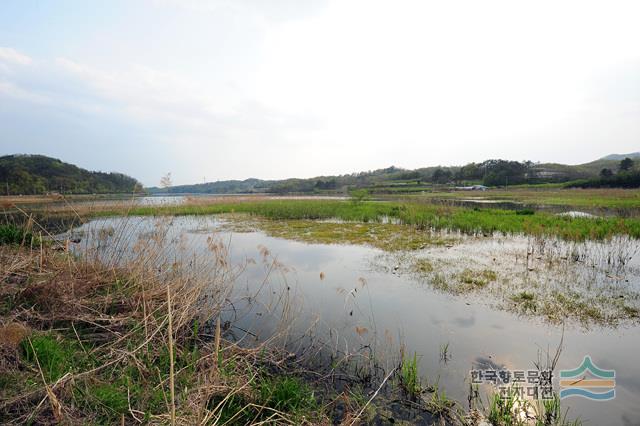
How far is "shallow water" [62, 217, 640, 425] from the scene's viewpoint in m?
4.30

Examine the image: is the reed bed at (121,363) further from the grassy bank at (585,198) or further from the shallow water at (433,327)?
the grassy bank at (585,198)

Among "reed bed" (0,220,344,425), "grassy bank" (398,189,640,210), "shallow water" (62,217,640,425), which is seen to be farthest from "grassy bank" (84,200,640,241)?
"grassy bank" (398,189,640,210)

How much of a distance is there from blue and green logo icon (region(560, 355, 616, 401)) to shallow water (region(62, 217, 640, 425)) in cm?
9

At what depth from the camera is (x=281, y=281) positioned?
8.70m

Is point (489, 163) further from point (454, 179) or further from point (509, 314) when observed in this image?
point (509, 314)

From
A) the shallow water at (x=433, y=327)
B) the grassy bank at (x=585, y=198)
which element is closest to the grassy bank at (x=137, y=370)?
the shallow water at (x=433, y=327)

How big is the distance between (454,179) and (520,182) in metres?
20.1

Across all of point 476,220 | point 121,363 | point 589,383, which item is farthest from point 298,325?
point 476,220

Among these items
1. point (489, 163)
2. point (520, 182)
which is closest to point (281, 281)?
point (520, 182)

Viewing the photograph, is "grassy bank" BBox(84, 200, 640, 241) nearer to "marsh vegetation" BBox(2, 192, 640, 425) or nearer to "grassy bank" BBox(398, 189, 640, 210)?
"marsh vegetation" BBox(2, 192, 640, 425)

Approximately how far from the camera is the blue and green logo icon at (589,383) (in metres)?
3.92

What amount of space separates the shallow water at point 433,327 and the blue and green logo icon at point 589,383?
93 millimetres

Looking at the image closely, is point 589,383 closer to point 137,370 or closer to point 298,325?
point 298,325

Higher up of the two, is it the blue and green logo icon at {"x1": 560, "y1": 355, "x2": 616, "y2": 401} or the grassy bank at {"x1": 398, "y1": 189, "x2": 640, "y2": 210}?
the grassy bank at {"x1": 398, "y1": 189, "x2": 640, "y2": 210}
